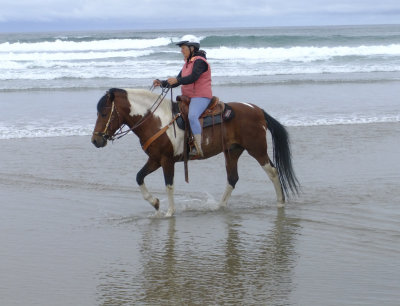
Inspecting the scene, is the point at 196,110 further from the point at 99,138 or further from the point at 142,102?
the point at 99,138

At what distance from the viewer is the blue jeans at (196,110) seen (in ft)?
23.9

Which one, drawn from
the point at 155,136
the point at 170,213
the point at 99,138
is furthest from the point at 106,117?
the point at 170,213

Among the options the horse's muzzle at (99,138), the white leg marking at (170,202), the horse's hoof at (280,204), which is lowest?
the horse's hoof at (280,204)

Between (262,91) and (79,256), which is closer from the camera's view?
(79,256)

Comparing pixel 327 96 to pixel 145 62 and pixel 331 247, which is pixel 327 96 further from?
pixel 145 62

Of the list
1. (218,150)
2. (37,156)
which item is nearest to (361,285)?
(218,150)

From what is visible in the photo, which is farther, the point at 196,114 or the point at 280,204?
the point at 280,204

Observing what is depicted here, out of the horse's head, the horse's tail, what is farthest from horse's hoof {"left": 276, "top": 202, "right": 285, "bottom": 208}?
the horse's head

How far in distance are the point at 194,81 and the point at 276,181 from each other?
1.65 m

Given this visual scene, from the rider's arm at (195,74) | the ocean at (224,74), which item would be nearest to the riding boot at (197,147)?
the rider's arm at (195,74)

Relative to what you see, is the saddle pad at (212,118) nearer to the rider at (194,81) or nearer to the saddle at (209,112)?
the saddle at (209,112)

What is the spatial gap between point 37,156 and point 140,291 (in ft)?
20.6

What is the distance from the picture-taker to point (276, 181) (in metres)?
7.84

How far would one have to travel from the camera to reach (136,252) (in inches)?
238
